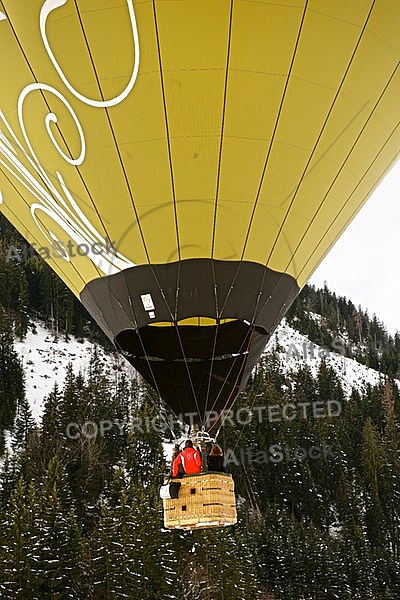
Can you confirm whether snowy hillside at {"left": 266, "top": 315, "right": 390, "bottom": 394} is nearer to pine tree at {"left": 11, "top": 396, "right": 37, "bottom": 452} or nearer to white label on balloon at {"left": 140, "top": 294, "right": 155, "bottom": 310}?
pine tree at {"left": 11, "top": 396, "right": 37, "bottom": 452}

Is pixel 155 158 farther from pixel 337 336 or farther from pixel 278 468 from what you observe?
pixel 337 336

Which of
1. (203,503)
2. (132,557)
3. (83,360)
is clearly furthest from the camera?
(83,360)

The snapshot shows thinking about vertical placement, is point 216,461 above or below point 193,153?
below

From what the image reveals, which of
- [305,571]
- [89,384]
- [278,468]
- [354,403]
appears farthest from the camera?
[354,403]

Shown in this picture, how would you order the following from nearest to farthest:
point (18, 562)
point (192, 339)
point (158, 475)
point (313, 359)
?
1. point (192, 339)
2. point (18, 562)
3. point (158, 475)
4. point (313, 359)

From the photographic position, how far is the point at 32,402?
41.6 metres

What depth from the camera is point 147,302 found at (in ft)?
19.0

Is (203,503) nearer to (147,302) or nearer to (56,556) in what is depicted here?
(147,302)

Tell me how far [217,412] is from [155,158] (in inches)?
81.4

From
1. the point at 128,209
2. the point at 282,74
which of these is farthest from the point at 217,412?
the point at 282,74

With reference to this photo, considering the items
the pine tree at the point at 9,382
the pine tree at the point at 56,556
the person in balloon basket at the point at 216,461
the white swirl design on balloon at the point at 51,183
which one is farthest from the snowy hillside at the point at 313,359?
the person in balloon basket at the point at 216,461

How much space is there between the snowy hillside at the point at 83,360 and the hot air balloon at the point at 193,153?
115 ft

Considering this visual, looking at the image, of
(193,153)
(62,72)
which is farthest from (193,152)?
(62,72)

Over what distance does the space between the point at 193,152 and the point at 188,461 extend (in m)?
2.01
